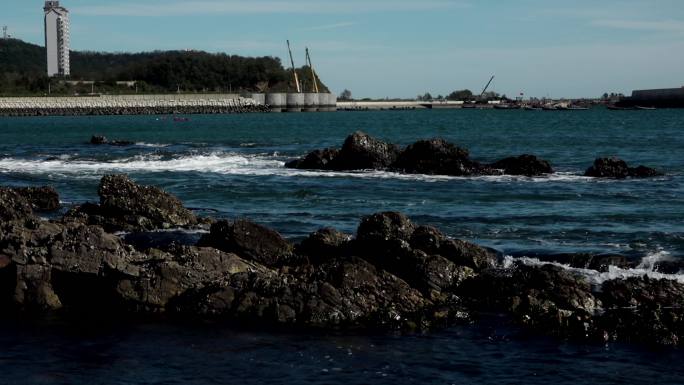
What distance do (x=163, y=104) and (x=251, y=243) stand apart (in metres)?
140

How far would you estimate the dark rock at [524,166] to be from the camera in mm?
35875

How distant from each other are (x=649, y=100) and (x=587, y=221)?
152233 mm

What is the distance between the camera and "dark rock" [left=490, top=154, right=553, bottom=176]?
35875mm

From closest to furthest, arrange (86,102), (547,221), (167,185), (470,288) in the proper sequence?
1. (470,288)
2. (547,221)
3. (167,185)
4. (86,102)

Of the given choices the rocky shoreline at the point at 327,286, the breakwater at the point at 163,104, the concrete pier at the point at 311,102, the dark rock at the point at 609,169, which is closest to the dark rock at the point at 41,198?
the rocky shoreline at the point at 327,286

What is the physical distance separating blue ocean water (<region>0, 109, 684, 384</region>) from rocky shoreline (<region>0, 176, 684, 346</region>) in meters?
0.64

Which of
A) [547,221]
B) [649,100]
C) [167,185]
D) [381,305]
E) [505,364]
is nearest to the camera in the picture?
[505,364]

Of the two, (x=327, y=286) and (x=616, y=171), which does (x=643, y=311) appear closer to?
(x=327, y=286)

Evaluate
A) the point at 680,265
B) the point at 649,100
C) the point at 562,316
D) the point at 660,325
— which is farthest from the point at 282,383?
the point at 649,100

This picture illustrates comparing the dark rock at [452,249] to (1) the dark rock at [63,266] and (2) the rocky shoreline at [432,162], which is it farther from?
(2) the rocky shoreline at [432,162]

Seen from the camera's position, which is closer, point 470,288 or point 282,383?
point 282,383

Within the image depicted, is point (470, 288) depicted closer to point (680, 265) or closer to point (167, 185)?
point (680, 265)

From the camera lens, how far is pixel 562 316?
44.2 ft

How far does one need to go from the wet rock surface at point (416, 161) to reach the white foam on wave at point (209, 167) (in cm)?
A: 68
